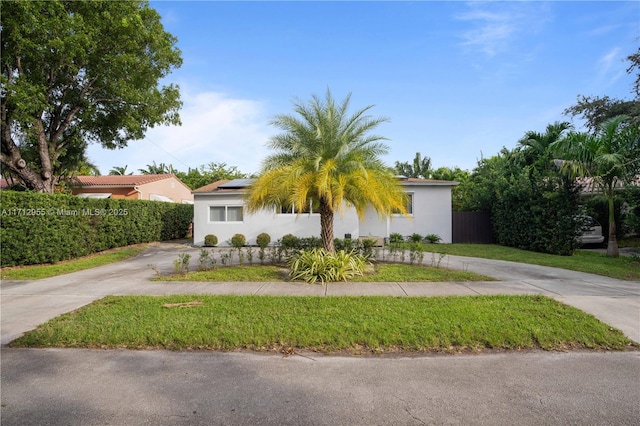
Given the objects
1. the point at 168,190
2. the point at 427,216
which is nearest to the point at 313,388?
the point at 427,216

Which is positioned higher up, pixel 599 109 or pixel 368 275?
pixel 599 109

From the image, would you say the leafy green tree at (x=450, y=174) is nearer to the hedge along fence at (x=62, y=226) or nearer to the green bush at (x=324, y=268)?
the green bush at (x=324, y=268)

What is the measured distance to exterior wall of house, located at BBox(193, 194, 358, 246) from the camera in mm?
16562

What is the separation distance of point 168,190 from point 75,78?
14905 mm

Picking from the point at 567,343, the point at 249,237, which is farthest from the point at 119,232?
the point at 567,343

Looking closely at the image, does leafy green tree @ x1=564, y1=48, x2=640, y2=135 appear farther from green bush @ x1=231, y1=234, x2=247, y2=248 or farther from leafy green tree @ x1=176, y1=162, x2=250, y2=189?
leafy green tree @ x1=176, y1=162, x2=250, y2=189

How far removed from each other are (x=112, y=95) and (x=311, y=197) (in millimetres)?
12101

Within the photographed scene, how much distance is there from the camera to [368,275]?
8.45m

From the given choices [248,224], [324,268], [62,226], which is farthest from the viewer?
[248,224]

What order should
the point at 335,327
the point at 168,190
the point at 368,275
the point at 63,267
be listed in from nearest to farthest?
the point at 335,327, the point at 368,275, the point at 63,267, the point at 168,190

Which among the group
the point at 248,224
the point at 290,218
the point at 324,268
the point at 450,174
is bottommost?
the point at 324,268

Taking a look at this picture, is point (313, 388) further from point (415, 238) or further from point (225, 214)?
point (225, 214)

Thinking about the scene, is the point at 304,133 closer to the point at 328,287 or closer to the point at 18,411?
the point at 328,287

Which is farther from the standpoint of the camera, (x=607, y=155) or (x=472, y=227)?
(x=472, y=227)
